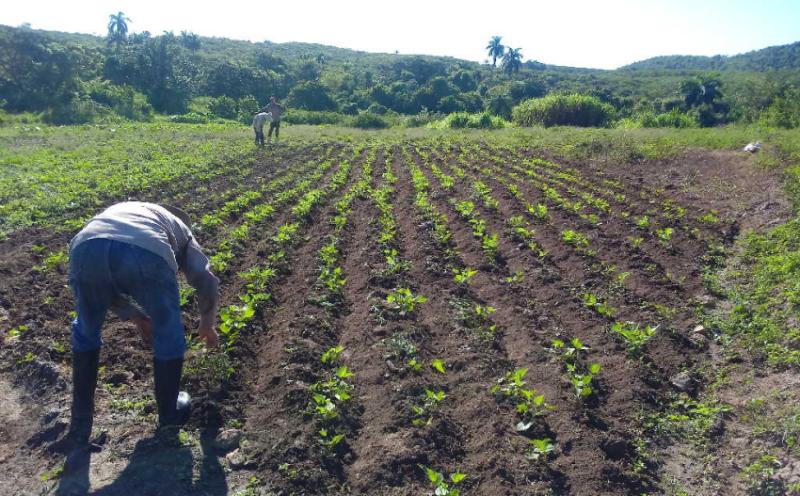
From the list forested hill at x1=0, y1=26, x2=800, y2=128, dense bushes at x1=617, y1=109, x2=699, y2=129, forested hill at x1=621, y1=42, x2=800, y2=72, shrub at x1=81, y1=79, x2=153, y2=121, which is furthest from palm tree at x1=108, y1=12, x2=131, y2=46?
forested hill at x1=621, y1=42, x2=800, y2=72

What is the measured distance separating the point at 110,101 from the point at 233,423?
42955 millimetres

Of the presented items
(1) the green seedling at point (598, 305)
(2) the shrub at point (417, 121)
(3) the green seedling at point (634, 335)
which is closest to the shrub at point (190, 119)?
(2) the shrub at point (417, 121)

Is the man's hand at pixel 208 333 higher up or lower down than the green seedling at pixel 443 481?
higher up

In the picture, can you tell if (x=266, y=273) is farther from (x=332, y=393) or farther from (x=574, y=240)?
(x=574, y=240)

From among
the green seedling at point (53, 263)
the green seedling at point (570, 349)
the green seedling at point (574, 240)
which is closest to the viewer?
the green seedling at point (570, 349)

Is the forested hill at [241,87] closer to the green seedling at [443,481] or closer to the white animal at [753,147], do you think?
the white animal at [753,147]

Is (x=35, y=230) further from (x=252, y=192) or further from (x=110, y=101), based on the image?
(x=110, y=101)

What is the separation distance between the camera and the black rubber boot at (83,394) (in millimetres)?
3859

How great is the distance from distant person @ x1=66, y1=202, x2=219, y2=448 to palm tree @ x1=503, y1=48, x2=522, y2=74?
9380 centimetres

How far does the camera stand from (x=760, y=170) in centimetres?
1370

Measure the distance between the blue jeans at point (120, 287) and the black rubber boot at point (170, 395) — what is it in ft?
0.24

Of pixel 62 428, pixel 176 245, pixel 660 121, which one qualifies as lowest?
pixel 62 428

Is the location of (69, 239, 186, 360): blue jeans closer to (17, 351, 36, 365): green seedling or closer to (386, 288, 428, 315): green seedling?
(17, 351, 36, 365): green seedling

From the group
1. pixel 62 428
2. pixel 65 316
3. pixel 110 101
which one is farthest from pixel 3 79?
pixel 62 428
